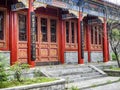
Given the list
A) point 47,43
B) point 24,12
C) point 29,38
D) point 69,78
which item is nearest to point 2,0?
point 24,12

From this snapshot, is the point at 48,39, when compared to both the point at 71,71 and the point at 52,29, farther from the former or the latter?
the point at 71,71

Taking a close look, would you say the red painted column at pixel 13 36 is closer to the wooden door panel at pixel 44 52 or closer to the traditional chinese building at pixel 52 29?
the traditional chinese building at pixel 52 29

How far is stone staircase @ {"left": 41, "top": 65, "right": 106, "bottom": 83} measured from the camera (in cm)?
1412

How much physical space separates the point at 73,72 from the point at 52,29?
3898mm

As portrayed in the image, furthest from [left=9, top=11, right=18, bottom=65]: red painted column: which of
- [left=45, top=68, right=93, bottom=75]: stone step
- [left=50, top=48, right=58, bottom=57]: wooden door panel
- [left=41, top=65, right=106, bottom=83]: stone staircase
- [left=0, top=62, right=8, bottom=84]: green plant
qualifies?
[left=0, top=62, right=8, bottom=84]: green plant

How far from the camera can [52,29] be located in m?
18.1

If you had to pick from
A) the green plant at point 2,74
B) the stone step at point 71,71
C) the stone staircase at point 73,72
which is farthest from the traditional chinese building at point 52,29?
the green plant at point 2,74

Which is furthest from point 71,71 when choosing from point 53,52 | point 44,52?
point 53,52

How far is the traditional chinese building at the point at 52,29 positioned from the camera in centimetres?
1457

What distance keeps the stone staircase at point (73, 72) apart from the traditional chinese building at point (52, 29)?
3.12ft

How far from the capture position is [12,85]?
965cm

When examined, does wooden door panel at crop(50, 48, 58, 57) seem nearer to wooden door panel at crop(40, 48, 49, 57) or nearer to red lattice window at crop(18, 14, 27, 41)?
wooden door panel at crop(40, 48, 49, 57)

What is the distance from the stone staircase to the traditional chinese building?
37.5 inches

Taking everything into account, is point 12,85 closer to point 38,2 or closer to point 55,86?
point 55,86
